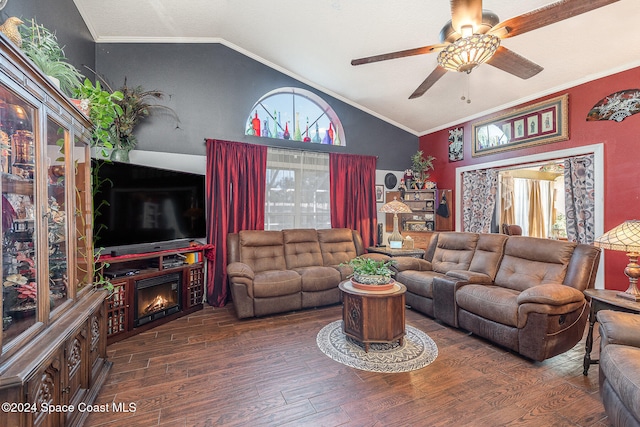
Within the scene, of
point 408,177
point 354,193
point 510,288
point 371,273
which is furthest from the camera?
point 408,177

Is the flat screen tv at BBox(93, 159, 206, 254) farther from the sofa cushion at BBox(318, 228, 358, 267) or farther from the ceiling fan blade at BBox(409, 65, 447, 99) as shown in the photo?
the ceiling fan blade at BBox(409, 65, 447, 99)

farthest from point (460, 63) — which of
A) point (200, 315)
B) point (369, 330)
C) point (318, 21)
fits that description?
point (200, 315)

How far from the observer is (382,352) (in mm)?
2551

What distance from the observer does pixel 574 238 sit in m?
3.48

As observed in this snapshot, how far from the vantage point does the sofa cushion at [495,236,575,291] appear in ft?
8.92

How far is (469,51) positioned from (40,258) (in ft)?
9.00

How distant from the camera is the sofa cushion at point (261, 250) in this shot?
3.84m

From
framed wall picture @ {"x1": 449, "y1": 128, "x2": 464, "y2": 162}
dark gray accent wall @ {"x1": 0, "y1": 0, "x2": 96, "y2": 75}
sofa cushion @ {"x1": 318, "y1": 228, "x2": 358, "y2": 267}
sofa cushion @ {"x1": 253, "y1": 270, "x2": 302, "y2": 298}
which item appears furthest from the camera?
framed wall picture @ {"x1": 449, "y1": 128, "x2": 464, "y2": 162}

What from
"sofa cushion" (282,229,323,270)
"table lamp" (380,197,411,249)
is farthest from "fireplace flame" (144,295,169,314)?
"table lamp" (380,197,411,249)

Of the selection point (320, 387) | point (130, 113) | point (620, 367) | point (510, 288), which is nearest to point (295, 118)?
point (130, 113)

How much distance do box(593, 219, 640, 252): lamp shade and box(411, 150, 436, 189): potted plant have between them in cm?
314

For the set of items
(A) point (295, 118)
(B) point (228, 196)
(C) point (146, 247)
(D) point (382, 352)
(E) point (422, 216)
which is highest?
(A) point (295, 118)

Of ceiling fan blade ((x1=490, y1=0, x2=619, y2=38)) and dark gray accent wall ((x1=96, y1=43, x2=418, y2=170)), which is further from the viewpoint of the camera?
dark gray accent wall ((x1=96, y1=43, x2=418, y2=170))

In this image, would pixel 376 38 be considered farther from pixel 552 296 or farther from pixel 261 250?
pixel 552 296
